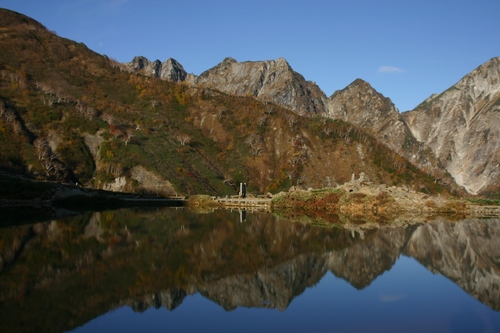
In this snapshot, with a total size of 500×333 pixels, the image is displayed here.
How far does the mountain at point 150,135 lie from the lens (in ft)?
271

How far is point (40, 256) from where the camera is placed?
24672 millimetres

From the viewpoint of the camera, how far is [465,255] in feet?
96.1

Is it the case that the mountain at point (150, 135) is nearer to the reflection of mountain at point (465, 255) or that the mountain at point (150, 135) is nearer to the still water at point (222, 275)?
the still water at point (222, 275)

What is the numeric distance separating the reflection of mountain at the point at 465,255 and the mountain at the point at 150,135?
50969 mm

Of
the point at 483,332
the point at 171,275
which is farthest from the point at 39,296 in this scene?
the point at 483,332

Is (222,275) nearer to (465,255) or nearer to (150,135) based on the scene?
(465,255)

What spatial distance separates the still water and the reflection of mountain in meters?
0.09

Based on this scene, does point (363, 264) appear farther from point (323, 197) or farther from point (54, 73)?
point (54, 73)

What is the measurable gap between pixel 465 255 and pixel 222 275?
1645cm

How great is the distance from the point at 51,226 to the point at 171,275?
2002 cm

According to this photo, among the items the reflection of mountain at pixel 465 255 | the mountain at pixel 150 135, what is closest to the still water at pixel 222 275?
the reflection of mountain at pixel 465 255

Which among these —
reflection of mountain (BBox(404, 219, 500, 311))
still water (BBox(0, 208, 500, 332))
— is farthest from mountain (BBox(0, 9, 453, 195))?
reflection of mountain (BBox(404, 219, 500, 311))

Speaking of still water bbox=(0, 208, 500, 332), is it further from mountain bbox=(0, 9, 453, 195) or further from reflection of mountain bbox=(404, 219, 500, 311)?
mountain bbox=(0, 9, 453, 195)

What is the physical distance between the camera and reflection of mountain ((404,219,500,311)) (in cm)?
2117
